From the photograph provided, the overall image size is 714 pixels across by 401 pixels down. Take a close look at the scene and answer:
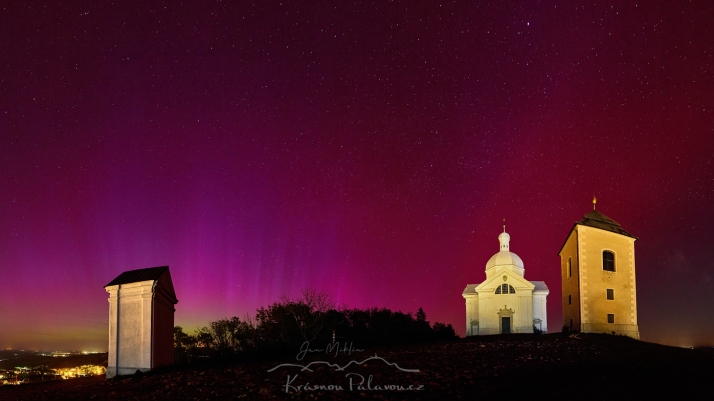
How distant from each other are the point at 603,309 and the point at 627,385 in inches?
682

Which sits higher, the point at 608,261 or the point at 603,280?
the point at 608,261

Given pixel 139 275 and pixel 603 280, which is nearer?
pixel 139 275

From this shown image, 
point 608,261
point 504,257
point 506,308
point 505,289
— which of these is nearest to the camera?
point 608,261

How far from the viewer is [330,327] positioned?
4316cm

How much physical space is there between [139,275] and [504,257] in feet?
135

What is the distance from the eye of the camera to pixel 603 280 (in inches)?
1323

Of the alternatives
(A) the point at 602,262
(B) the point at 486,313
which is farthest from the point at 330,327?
(A) the point at 602,262

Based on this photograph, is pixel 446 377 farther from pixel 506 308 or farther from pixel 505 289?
pixel 505 289

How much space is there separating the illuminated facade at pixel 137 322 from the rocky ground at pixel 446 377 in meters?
1.24

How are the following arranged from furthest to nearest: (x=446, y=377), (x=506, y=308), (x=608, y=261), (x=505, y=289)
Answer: (x=505, y=289), (x=506, y=308), (x=608, y=261), (x=446, y=377)

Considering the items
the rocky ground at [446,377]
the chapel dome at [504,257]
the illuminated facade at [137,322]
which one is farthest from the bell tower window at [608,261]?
the illuminated facade at [137,322]

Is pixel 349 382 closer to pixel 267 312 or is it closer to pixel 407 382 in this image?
pixel 407 382

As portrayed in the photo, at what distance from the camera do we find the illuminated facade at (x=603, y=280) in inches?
1303

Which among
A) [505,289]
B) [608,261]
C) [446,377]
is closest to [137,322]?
[446,377]
